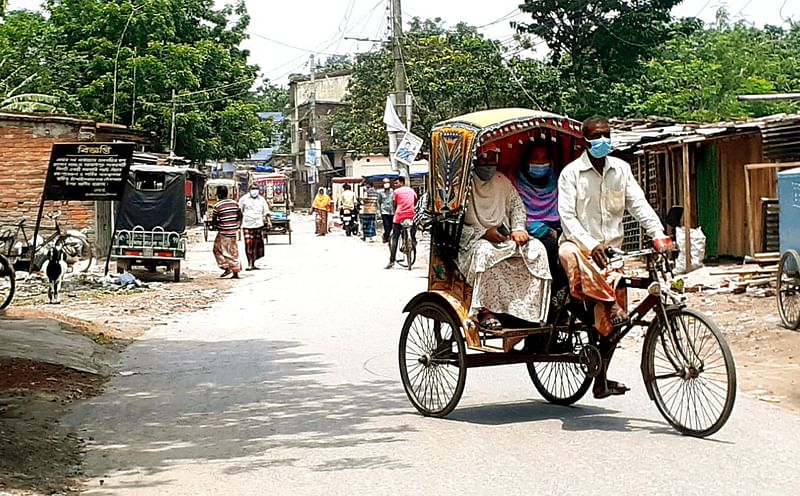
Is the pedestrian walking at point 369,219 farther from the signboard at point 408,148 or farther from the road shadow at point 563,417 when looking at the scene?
the road shadow at point 563,417

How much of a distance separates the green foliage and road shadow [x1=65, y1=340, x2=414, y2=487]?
2731 cm

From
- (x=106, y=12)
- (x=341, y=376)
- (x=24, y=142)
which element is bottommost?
(x=341, y=376)

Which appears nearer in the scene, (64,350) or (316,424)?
(316,424)

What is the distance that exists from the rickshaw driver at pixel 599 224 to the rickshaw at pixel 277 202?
A: 18.3m

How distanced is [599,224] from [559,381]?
166 cm

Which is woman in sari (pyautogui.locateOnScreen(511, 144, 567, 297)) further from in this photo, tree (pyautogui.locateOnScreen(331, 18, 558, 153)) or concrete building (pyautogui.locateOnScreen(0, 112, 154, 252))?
tree (pyautogui.locateOnScreen(331, 18, 558, 153))

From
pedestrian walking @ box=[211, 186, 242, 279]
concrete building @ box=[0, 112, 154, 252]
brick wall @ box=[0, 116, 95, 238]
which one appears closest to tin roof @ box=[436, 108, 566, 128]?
pedestrian walking @ box=[211, 186, 242, 279]

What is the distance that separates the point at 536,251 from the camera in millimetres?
7707

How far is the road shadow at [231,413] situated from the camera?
7.24 m

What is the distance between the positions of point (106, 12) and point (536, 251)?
36412 millimetres

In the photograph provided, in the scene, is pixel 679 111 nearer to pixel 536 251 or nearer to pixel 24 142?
pixel 24 142

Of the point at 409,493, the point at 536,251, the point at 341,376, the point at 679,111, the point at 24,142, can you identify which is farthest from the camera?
the point at 679,111

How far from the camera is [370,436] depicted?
7617mm

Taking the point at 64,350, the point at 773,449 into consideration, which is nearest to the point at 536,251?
the point at 773,449
